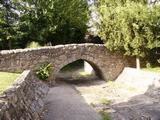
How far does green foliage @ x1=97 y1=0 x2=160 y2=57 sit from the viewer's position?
18.0 meters

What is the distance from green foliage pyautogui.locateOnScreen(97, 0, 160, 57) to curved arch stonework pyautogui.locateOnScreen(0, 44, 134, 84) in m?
0.73

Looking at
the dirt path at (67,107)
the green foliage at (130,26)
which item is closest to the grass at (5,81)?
the dirt path at (67,107)

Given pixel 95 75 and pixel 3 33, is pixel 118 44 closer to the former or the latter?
pixel 95 75

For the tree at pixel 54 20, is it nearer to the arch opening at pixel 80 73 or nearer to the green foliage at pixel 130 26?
the arch opening at pixel 80 73

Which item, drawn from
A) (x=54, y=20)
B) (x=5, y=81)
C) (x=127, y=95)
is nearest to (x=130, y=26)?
(x=127, y=95)

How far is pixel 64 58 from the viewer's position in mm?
17828

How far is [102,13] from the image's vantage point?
65.8 feet

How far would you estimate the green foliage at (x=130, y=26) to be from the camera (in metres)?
18.0

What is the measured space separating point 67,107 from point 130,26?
811 centimetres

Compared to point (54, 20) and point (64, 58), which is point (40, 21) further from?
point (64, 58)

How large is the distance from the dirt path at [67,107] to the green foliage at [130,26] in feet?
15.9

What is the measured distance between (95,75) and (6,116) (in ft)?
51.7

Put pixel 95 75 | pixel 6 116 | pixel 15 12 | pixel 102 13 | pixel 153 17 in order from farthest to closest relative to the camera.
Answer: pixel 15 12 < pixel 95 75 < pixel 102 13 < pixel 153 17 < pixel 6 116

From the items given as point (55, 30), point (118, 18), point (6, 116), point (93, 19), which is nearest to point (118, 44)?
point (118, 18)
